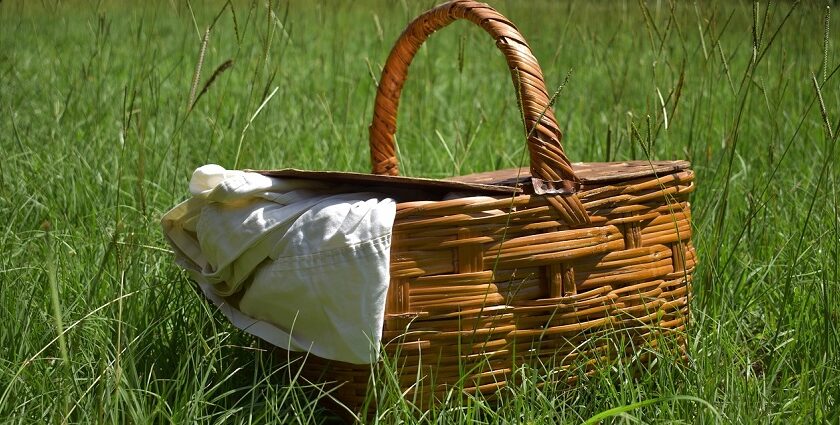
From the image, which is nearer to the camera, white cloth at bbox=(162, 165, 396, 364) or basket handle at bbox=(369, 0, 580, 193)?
white cloth at bbox=(162, 165, 396, 364)

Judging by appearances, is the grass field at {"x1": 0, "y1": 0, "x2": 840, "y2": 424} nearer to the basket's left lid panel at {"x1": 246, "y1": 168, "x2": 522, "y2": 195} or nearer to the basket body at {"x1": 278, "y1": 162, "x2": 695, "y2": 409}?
the basket body at {"x1": 278, "y1": 162, "x2": 695, "y2": 409}

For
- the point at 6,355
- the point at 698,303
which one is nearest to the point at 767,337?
the point at 698,303

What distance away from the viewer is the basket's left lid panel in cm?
138

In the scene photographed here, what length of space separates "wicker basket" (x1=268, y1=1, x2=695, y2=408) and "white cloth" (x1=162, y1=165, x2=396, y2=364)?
51 millimetres

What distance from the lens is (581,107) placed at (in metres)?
3.09

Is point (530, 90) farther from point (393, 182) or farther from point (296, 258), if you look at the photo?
point (296, 258)

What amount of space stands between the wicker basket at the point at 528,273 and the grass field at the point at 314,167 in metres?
0.06

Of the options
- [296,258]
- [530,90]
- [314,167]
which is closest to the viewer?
[296,258]

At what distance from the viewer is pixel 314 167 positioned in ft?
8.13

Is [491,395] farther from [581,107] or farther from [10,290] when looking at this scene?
[581,107]

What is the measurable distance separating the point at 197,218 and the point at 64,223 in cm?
68

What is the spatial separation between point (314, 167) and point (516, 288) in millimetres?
1162

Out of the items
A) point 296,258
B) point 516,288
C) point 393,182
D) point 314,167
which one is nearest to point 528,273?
point 516,288

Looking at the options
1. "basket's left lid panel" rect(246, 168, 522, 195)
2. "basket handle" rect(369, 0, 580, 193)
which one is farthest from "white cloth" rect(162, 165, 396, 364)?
"basket handle" rect(369, 0, 580, 193)
